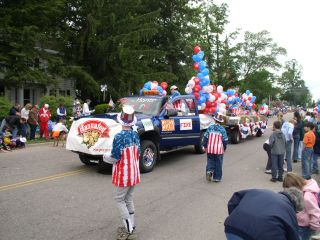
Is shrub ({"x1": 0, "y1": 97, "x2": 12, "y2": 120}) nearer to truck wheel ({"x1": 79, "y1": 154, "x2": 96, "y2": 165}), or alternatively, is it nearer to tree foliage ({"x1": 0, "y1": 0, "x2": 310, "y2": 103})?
tree foliage ({"x1": 0, "y1": 0, "x2": 310, "y2": 103})

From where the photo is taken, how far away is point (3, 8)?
64.9 ft

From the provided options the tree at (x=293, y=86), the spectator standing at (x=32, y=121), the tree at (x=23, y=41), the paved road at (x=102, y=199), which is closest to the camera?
the paved road at (x=102, y=199)

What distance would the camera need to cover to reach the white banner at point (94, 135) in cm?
894

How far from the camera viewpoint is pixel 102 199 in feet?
23.4

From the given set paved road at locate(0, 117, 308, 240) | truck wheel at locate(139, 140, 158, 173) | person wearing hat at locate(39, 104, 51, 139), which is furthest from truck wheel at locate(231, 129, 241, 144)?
person wearing hat at locate(39, 104, 51, 139)

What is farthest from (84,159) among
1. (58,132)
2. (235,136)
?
(235,136)

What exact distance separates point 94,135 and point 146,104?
2.33m

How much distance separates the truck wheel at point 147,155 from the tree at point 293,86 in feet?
394

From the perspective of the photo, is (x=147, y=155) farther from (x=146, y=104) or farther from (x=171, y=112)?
(x=146, y=104)

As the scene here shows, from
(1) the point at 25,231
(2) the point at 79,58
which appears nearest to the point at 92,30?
(2) the point at 79,58

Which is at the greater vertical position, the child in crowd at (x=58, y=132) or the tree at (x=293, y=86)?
the tree at (x=293, y=86)

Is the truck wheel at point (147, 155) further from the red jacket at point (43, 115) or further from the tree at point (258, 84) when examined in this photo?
the tree at point (258, 84)

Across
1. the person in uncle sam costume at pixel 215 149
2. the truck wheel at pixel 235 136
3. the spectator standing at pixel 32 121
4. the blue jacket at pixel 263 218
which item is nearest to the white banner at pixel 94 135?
the person in uncle sam costume at pixel 215 149

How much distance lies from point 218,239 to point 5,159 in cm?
844
